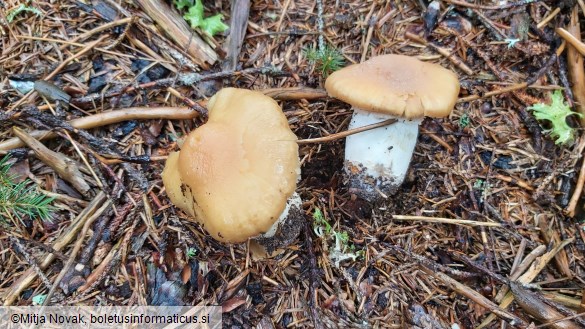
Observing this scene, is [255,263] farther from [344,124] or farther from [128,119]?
[128,119]

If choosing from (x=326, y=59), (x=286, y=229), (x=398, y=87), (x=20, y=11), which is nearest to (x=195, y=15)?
(x=326, y=59)

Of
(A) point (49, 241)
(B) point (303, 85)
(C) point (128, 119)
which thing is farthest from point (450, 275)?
(A) point (49, 241)

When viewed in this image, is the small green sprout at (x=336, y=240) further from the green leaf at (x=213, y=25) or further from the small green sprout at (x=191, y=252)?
the green leaf at (x=213, y=25)

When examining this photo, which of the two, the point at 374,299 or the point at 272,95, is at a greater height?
the point at 272,95

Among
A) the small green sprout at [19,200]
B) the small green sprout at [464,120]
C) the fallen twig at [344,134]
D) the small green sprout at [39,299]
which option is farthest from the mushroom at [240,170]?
the small green sprout at [464,120]

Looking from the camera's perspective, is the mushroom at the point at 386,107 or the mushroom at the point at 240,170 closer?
the mushroom at the point at 240,170

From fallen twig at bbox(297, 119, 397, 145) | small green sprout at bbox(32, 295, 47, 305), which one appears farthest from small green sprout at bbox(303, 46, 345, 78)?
small green sprout at bbox(32, 295, 47, 305)

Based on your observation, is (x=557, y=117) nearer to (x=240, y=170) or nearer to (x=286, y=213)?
(x=286, y=213)

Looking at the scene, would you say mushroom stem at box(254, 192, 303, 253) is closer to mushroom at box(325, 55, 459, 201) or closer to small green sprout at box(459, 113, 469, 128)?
mushroom at box(325, 55, 459, 201)
